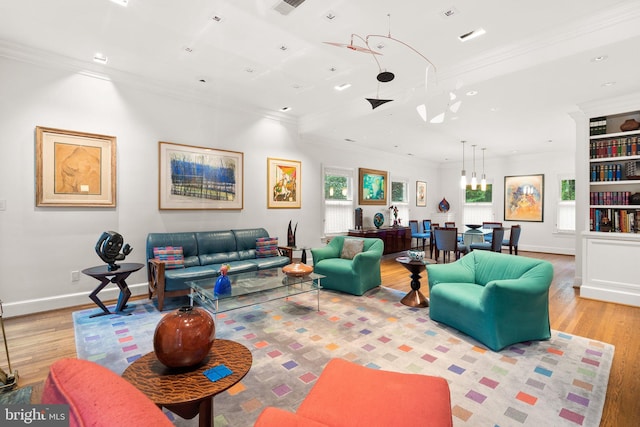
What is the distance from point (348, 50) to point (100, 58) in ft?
10.2

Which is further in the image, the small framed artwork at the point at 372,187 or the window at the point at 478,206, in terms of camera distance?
the window at the point at 478,206

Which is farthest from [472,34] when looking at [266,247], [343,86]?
[266,247]

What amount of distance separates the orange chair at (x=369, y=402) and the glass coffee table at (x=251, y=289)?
5.29ft

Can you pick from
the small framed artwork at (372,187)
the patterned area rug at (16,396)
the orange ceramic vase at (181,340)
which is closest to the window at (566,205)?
the small framed artwork at (372,187)

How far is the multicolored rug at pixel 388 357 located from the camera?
6.50 feet

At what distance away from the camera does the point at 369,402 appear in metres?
1.35

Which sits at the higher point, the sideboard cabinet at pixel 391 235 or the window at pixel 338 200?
the window at pixel 338 200

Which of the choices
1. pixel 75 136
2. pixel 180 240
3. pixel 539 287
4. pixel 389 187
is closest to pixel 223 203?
pixel 180 240

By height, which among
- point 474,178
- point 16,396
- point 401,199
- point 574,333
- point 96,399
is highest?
point 474,178

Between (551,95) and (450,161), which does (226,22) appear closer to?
(551,95)

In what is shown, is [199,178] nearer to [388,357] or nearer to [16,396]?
[16,396]

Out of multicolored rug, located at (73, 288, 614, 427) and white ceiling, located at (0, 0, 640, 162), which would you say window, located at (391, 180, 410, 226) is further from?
multicolored rug, located at (73, 288, 614, 427)

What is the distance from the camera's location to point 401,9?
278cm

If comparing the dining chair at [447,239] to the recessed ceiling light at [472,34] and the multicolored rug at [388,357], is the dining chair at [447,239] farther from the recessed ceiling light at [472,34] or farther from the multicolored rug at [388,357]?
the recessed ceiling light at [472,34]
